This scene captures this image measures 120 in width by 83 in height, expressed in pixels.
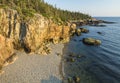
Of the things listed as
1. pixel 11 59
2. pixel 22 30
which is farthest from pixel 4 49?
pixel 22 30

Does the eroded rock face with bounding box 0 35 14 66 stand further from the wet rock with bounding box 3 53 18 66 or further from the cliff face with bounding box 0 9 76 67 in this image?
the cliff face with bounding box 0 9 76 67

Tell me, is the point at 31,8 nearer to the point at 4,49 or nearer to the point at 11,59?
the point at 4,49

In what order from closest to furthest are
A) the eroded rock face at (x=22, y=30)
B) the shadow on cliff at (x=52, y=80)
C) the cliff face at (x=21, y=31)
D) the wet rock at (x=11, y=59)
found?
the shadow on cliff at (x=52, y=80) → the wet rock at (x=11, y=59) → the cliff face at (x=21, y=31) → the eroded rock face at (x=22, y=30)

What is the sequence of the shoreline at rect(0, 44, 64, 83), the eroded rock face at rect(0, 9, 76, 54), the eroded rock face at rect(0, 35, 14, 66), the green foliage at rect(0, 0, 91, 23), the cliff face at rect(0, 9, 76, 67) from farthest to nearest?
the green foliage at rect(0, 0, 91, 23), the eroded rock face at rect(0, 9, 76, 54), the cliff face at rect(0, 9, 76, 67), the eroded rock face at rect(0, 35, 14, 66), the shoreline at rect(0, 44, 64, 83)

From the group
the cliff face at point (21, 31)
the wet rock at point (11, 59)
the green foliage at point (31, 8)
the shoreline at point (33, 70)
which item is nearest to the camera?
the shoreline at point (33, 70)

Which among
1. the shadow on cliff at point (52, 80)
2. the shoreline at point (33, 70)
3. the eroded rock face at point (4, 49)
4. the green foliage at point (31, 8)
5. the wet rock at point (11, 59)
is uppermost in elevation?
the green foliage at point (31, 8)

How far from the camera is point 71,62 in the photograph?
36844mm

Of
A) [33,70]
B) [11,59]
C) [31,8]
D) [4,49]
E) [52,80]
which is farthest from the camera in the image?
[31,8]

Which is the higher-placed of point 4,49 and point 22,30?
point 22,30

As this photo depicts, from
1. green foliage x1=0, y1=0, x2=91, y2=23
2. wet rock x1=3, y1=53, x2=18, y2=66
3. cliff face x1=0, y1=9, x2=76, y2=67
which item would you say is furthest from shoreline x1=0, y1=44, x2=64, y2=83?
green foliage x1=0, y1=0, x2=91, y2=23

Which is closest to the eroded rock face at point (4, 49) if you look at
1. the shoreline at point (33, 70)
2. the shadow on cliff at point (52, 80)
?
the shoreline at point (33, 70)

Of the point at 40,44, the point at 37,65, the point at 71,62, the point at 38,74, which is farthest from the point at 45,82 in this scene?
the point at 40,44

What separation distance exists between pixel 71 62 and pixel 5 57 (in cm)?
1561

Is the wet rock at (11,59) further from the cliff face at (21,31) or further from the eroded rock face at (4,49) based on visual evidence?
the cliff face at (21,31)
